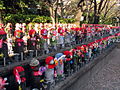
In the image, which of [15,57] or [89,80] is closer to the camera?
[15,57]

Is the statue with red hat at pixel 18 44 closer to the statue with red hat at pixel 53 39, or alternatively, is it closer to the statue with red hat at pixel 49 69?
the statue with red hat at pixel 49 69

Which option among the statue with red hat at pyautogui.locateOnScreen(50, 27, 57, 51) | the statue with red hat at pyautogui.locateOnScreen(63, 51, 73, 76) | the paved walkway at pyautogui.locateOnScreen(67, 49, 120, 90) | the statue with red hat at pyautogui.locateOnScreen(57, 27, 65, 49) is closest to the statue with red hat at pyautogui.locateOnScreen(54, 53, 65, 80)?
the statue with red hat at pyautogui.locateOnScreen(63, 51, 73, 76)

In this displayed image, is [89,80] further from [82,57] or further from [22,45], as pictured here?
[22,45]

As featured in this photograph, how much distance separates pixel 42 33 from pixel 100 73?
4.54 m

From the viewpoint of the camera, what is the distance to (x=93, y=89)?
7395mm

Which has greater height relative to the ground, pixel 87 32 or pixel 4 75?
pixel 87 32

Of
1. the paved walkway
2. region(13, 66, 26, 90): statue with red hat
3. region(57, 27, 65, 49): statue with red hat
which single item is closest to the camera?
region(13, 66, 26, 90): statue with red hat

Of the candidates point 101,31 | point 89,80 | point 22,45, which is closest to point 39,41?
point 22,45

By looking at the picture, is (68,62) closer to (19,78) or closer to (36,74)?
(36,74)

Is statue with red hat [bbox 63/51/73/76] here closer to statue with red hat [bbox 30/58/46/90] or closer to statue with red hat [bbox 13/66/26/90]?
statue with red hat [bbox 30/58/46/90]

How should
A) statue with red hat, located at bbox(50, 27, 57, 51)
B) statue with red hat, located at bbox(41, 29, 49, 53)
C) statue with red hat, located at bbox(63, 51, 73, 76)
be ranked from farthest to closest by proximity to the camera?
statue with red hat, located at bbox(50, 27, 57, 51), statue with red hat, located at bbox(41, 29, 49, 53), statue with red hat, located at bbox(63, 51, 73, 76)

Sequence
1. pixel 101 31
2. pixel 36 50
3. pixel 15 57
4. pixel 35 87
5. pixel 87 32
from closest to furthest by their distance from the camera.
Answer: pixel 35 87
pixel 15 57
pixel 36 50
pixel 87 32
pixel 101 31

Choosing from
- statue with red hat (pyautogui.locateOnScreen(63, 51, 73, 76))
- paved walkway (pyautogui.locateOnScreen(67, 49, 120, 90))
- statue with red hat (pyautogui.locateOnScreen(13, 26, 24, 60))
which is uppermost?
statue with red hat (pyautogui.locateOnScreen(13, 26, 24, 60))

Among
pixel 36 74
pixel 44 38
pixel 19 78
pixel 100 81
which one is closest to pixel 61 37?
pixel 44 38
